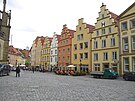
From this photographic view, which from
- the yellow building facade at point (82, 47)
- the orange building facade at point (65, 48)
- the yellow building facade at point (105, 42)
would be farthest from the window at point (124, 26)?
the orange building facade at point (65, 48)

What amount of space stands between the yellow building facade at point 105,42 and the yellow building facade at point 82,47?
2.74 metres

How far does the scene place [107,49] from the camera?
4262 centimetres

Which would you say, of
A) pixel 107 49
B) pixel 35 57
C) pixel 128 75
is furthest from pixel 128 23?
pixel 35 57

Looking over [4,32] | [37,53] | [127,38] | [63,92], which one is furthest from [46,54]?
[63,92]

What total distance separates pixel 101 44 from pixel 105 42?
142 cm

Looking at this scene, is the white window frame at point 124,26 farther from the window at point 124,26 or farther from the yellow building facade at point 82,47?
the yellow building facade at point 82,47

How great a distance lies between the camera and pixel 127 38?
1448 inches

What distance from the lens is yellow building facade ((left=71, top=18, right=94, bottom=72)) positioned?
1950 inches

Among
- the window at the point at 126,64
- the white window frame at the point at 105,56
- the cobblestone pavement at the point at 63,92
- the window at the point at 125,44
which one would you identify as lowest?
the cobblestone pavement at the point at 63,92

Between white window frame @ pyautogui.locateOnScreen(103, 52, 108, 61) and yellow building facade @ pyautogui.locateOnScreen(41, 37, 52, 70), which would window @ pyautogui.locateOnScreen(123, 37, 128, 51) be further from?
yellow building facade @ pyautogui.locateOnScreen(41, 37, 52, 70)

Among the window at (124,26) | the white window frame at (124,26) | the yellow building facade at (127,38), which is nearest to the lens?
the yellow building facade at (127,38)

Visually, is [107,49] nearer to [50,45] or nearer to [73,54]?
[73,54]

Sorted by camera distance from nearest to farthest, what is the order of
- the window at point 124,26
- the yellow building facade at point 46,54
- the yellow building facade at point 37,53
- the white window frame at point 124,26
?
the white window frame at point 124,26, the window at point 124,26, the yellow building facade at point 46,54, the yellow building facade at point 37,53

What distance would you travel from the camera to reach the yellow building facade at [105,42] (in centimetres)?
4069
